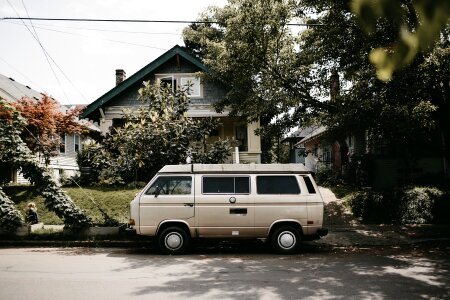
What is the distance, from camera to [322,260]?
8.63 m

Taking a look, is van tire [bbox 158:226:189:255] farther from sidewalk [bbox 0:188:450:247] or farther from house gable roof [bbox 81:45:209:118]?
house gable roof [bbox 81:45:209:118]

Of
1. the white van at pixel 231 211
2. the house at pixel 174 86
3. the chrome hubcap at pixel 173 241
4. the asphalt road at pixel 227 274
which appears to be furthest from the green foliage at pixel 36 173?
the house at pixel 174 86

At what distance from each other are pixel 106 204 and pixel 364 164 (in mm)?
14024

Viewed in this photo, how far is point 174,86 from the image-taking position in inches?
842

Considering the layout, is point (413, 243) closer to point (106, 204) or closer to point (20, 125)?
point (106, 204)

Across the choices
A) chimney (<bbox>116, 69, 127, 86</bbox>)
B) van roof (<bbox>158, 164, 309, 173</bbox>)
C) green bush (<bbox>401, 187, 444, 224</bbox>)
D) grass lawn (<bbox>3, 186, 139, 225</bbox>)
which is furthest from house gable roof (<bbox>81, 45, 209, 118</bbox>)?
green bush (<bbox>401, 187, 444, 224</bbox>)

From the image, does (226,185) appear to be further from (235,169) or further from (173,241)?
(173,241)

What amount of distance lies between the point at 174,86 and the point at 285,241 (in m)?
14.3

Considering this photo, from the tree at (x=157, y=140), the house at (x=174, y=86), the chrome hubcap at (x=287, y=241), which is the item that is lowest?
the chrome hubcap at (x=287, y=241)

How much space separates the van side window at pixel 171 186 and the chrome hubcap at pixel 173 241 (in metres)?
1.05

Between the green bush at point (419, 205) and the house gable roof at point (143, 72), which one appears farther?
the house gable roof at point (143, 72)

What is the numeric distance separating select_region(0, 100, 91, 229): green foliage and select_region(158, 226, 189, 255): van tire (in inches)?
125

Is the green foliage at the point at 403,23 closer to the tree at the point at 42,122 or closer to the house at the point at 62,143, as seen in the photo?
the tree at the point at 42,122

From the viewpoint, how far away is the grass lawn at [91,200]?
1366cm
